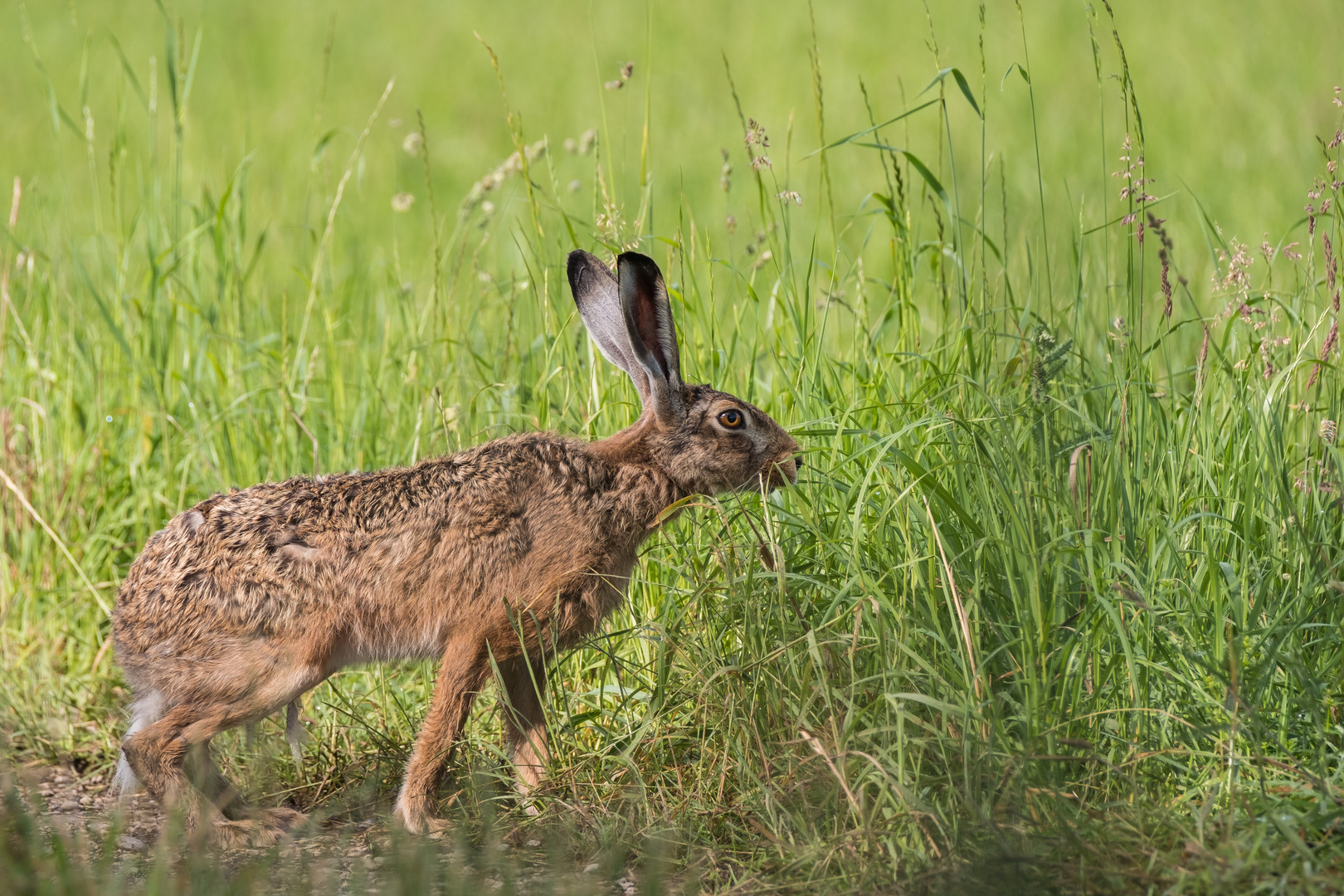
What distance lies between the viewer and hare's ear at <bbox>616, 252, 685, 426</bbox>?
13.3 feet

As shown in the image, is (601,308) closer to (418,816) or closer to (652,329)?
(652,329)

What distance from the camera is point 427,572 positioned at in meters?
4.08

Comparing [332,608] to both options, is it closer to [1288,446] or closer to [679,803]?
[679,803]

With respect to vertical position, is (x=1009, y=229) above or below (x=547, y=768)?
above

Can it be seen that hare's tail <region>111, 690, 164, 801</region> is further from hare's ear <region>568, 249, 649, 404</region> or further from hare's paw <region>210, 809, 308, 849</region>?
hare's ear <region>568, 249, 649, 404</region>

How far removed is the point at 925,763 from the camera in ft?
10.8

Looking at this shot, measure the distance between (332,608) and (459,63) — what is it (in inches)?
454

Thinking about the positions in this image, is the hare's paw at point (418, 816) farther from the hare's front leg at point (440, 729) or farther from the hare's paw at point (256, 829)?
the hare's paw at point (256, 829)

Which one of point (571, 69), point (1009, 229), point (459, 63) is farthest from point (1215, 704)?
point (459, 63)

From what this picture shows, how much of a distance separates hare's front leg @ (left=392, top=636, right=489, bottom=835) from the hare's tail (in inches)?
32.4

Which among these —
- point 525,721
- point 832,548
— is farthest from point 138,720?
point 832,548

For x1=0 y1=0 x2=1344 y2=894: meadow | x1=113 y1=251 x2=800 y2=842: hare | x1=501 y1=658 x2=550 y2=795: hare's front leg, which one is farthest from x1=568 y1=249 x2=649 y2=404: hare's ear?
x1=501 y1=658 x2=550 y2=795: hare's front leg


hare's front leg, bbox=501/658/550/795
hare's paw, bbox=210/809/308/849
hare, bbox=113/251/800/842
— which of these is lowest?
hare's paw, bbox=210/809/308/849

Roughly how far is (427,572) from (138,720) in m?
1.04
